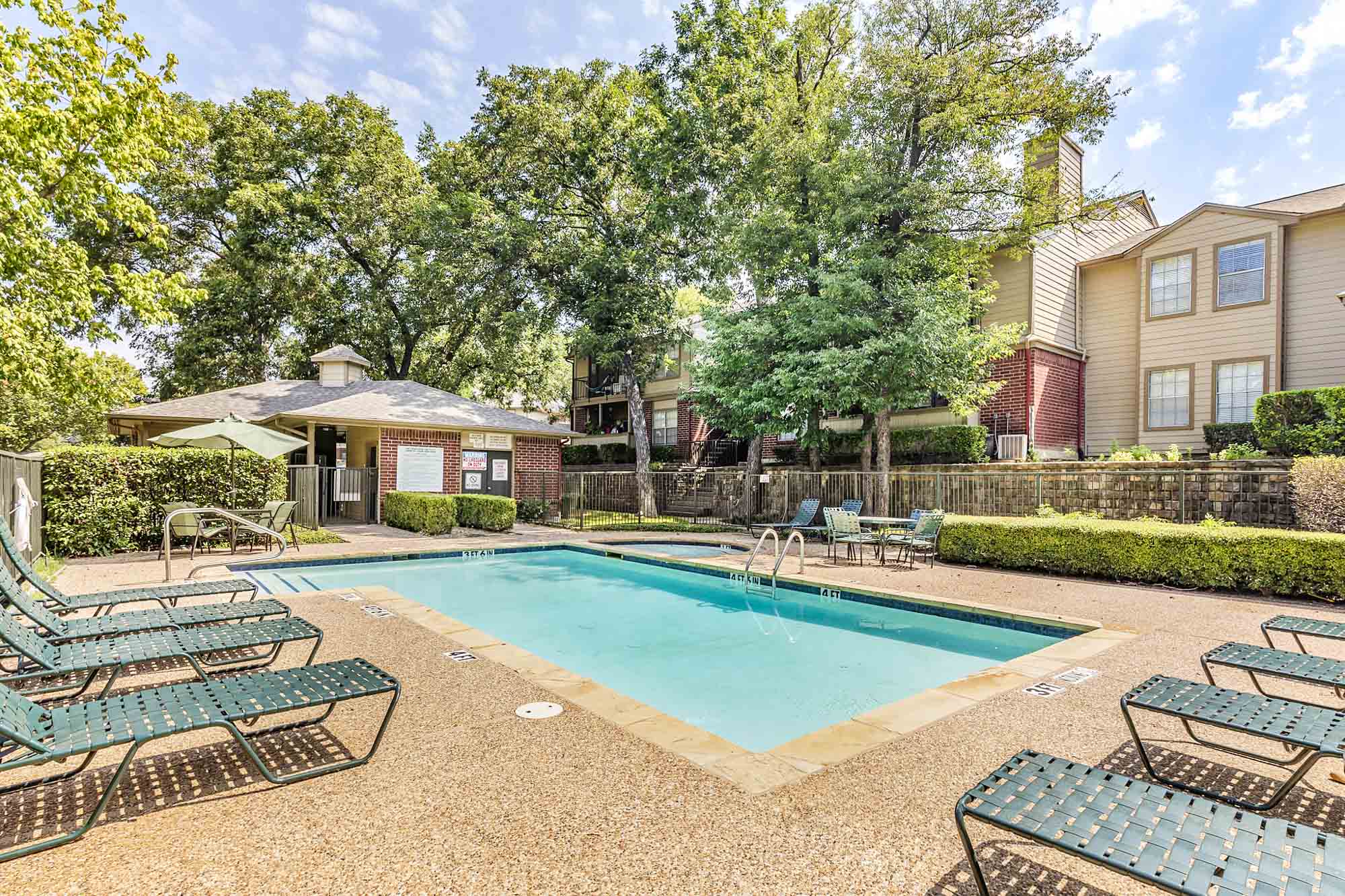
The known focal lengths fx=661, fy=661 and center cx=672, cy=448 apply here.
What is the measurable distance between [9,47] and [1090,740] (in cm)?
1423

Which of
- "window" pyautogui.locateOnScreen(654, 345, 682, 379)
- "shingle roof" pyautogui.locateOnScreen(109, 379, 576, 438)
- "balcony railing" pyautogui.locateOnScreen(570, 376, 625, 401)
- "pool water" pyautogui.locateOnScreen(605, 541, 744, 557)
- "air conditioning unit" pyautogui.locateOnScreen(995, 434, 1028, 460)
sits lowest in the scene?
"pool water" pyautogui.locateOnScreen(605, 541, 744, 557)

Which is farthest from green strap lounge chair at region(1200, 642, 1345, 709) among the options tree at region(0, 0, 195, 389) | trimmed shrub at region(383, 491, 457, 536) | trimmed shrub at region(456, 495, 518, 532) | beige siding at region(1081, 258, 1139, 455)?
beige siding at region(1081, 258, 1139, 455)

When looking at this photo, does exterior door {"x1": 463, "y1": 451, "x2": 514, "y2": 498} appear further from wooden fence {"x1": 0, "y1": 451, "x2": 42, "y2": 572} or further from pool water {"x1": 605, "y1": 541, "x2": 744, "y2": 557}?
wooden fence {"x1": 0, "y1": 451, "x2": 42, "y2": 572}

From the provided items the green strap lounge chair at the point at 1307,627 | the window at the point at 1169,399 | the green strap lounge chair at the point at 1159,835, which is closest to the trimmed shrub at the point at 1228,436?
the window at the point at 1169,399

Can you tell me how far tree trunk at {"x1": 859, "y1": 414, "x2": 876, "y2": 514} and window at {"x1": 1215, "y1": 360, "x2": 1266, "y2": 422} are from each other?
779cm

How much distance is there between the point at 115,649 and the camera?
3.73 metres

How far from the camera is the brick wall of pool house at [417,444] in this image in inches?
691

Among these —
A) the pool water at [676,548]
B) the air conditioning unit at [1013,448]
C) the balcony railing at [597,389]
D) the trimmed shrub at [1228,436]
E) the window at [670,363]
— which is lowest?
the pool water at [676,548]

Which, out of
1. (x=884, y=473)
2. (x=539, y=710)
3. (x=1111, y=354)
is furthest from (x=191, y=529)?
(x=1111, y=354)

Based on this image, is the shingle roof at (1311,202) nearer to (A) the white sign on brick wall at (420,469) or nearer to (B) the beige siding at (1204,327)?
(B) the beige siding at (1204,327)

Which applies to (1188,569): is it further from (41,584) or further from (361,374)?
(361,374)

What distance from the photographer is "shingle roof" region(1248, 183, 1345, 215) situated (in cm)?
1403

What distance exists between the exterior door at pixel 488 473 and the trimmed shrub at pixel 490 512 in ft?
8.52

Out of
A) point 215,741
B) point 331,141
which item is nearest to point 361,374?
point 331,141
